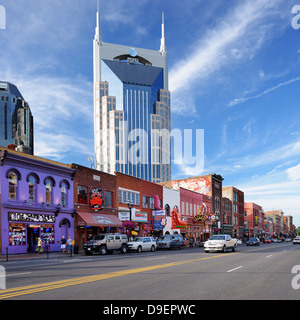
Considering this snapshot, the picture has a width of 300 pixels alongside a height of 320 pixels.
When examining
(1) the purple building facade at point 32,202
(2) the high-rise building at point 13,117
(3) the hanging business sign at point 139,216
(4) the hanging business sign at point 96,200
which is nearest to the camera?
(1) the purple building facade at point 32,202

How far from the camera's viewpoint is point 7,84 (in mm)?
139500

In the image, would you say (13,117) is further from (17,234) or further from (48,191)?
(17,234)

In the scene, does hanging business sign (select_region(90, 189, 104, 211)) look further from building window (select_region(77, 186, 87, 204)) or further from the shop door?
the shop door

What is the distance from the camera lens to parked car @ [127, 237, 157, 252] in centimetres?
3701

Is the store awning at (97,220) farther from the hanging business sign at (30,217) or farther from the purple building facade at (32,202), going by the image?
the hanging business sign at (30,217)

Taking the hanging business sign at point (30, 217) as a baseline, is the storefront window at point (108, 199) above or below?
above

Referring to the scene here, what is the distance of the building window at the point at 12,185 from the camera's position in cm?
3203

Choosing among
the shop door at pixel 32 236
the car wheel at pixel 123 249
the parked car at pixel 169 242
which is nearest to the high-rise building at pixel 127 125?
the parked car at pixel 169 242

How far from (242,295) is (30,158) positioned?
1062 inches

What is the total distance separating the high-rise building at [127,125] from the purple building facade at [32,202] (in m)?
146

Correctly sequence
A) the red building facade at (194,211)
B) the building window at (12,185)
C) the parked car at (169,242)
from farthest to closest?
the red building facade at (194,211)
the parked car at (169,242)
the building window at (12,185)

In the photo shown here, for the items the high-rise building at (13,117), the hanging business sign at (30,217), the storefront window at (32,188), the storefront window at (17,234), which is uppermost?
the high-rise building at (13,117)
